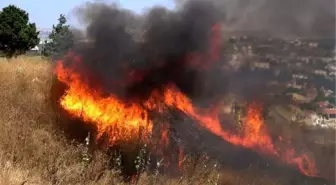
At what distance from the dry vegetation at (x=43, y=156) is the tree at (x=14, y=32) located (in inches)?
1425

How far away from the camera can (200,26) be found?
10.1 metres

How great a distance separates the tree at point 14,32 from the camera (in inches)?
1693

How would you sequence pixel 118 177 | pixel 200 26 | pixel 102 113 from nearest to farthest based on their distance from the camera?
pixel 118 177 → pixel 102 113 → pixel 200 26

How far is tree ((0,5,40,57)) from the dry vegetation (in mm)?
36190

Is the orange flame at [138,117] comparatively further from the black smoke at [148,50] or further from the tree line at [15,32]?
the tree line at [15,32]

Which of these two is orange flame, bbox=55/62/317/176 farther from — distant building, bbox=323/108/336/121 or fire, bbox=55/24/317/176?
distant building, bbox=323/108/336/121

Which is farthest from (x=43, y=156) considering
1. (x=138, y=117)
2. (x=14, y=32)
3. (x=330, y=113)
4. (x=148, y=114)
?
(x=14, y=32)

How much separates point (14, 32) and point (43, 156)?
41.2m

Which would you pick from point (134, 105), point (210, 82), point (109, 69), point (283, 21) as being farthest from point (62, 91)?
point (283, 21)

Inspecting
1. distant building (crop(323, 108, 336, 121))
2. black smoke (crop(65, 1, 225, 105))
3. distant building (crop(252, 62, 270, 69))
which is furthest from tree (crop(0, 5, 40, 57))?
distant building (crop(323, 108, 336, 121))

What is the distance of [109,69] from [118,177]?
3379mm

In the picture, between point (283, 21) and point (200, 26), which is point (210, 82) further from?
point (283, 21)

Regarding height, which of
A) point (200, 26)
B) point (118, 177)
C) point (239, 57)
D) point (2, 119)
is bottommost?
point (118, 177)

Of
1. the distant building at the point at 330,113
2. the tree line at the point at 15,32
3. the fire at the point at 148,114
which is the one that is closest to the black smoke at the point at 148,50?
the fire at the point at 148,114
